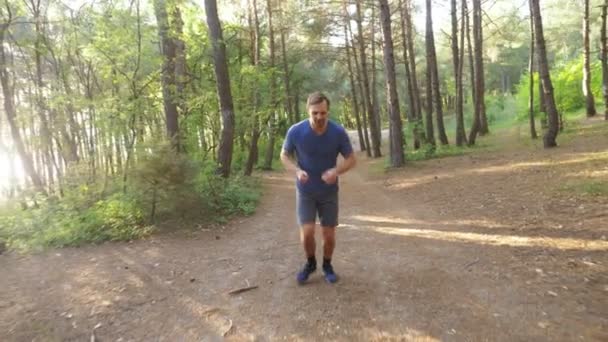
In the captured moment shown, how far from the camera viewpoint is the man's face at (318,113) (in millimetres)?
3877

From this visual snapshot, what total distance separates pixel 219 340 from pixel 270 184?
1159cm

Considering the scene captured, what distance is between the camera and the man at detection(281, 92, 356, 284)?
3.92 m

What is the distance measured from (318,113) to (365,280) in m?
1.93

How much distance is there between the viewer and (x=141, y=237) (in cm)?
692

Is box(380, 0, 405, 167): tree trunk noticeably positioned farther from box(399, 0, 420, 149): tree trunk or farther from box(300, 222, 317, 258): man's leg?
box(300, 222, 317, 258): man's leg

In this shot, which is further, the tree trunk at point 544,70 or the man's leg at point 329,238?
the tree trunk at point 544,70

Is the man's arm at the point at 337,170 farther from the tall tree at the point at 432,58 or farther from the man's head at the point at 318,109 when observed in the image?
the tall tree at the point at 432,58

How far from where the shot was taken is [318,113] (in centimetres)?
388

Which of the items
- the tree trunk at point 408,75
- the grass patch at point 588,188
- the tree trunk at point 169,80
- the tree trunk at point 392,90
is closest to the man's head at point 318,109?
the grass patch at point 588,188

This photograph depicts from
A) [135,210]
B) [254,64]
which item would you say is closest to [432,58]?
[254,64]

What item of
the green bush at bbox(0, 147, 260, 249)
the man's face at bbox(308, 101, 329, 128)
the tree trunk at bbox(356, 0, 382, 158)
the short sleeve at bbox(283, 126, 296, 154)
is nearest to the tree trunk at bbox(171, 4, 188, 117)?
the green bush at bbox(0, 147, 260, 249)

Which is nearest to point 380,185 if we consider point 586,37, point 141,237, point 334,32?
point 141,237

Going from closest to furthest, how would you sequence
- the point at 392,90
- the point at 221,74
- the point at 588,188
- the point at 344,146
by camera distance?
the point at 344,146, the point at 588,188, the point at 221,74, the point at 392,90

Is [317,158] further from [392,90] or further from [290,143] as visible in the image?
[392,90]
